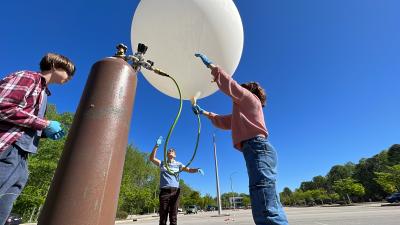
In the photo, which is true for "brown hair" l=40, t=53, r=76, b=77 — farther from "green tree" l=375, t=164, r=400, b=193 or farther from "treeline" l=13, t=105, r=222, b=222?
"green tree" l=375, t=164, r=400, b=193

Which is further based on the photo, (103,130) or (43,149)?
(43,149)

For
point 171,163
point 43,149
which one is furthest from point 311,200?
point 171,163

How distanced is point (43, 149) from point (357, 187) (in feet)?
140

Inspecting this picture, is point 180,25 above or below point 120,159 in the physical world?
above

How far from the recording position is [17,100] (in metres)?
1.58

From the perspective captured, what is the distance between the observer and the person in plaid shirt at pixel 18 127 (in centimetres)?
151

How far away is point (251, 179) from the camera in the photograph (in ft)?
6.56

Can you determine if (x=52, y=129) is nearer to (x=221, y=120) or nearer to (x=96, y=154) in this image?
(x=96, y=154)

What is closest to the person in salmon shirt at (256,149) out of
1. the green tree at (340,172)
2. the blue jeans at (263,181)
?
the blue jeans at (263,181)

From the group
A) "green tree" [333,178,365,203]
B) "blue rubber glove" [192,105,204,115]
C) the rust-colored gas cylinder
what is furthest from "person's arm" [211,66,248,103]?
"green tree" [333,178,365,203]

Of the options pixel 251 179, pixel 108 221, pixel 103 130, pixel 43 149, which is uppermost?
pixel 43 149

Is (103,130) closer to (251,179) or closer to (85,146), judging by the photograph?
(85,146)

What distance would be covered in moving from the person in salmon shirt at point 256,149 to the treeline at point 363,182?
38.5 meters

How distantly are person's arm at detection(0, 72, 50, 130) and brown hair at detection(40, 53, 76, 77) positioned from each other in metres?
0.27
